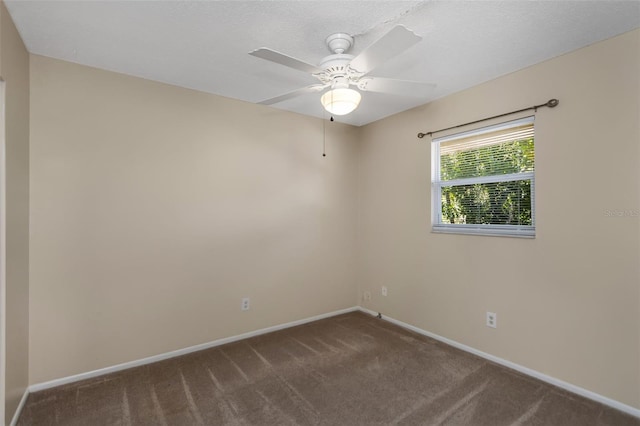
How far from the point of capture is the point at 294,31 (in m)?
1.95

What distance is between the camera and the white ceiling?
1.75 meters

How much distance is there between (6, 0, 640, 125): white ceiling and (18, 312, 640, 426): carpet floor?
7.30ft

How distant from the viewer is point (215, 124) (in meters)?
2.99

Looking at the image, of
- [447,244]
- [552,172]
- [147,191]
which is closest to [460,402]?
[447,244]

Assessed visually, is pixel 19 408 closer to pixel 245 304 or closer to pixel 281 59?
pixel 245 304

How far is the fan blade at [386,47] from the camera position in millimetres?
1388

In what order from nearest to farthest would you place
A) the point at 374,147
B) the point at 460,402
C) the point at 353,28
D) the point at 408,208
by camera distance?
1. the point at 353,28
2. the point at 460,402
3. the point at 408,208
4. the point at 374,147

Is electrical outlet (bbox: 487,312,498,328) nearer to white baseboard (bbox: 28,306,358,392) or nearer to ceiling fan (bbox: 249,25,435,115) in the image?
white baseboard (bbox: 28,306,358,392)

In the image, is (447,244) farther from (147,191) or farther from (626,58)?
(147,191)

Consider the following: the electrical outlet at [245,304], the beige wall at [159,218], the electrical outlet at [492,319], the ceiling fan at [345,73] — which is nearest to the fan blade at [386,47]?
the ceiling fan at [345,73]

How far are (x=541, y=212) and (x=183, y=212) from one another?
298cm

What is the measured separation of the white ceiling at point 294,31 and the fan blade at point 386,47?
1.02ft

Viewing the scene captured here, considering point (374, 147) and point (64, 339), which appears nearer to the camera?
point (64, 339)

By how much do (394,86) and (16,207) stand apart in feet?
8.18
